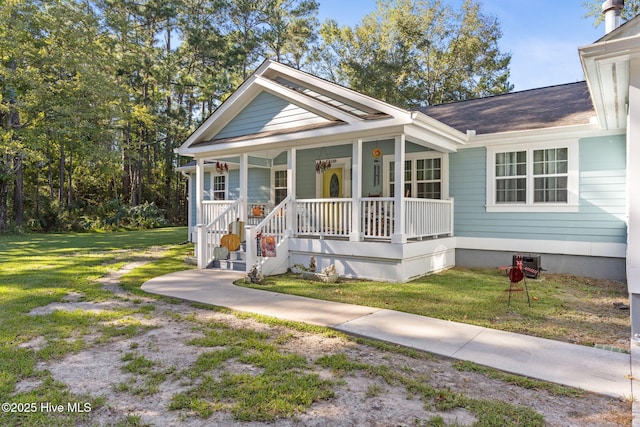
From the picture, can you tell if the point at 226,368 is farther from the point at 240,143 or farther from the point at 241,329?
the point at 240,143

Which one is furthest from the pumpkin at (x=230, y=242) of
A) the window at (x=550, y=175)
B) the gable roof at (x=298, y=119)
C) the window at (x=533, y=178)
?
the window at (x=550, y=175)

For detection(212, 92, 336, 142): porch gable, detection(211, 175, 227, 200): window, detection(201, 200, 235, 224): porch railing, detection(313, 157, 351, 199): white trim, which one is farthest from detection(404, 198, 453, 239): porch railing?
detection(211, 175, 227, 200): window

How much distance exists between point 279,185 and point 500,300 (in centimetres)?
824

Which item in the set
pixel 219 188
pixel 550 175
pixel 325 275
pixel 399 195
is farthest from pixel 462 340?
pixel 219 188

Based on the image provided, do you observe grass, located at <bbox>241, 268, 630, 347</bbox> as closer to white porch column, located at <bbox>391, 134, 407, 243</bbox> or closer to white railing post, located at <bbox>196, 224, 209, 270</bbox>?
white porch column, located at <bbox>391, 134, 407, 243</bbox>

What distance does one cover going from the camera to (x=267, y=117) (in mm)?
9883

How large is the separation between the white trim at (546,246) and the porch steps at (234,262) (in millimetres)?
5205

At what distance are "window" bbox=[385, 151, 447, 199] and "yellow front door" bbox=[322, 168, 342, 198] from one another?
5.25 ft

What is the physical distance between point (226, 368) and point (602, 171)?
27.3 feet

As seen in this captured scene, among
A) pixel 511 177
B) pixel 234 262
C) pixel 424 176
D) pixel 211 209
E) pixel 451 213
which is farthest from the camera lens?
pixel 211 209

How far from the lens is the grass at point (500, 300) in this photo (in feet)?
16.2

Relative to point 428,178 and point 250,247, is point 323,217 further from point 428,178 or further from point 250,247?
point 428,178

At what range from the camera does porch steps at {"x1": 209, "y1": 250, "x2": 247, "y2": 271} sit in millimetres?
9180

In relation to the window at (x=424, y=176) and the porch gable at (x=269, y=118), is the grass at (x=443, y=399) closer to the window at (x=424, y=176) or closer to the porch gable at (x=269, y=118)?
the porch gable at (x=269, y=118)
